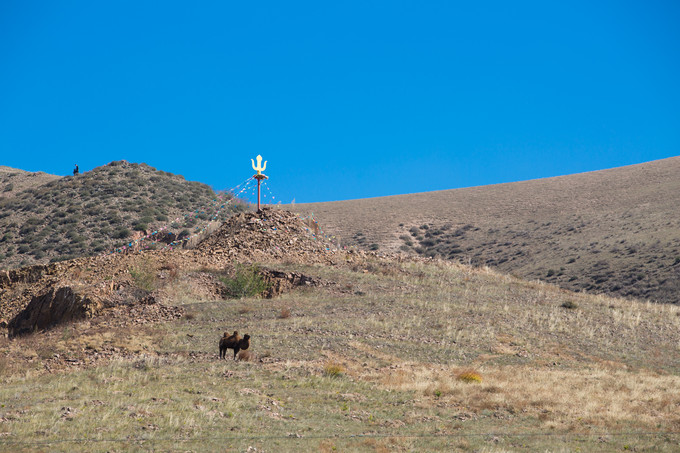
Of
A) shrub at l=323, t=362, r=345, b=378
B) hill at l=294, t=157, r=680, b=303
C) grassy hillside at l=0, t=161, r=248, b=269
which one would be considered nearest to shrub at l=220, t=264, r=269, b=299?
shrub at l=323, t=362, r=345, b=378

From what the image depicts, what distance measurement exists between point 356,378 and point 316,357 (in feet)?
7.00

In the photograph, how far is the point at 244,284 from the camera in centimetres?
2792

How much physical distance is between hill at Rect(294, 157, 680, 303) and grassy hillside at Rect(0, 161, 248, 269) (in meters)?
21.1

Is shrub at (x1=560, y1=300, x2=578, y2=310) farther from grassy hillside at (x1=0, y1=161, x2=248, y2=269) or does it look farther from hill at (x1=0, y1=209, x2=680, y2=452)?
grassy hillside at (x1=0, y1=161, x2=248, y2=269)

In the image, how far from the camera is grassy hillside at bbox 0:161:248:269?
48656 millimetres

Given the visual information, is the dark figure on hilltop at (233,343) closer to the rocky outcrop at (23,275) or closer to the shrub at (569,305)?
the rocky outcrop at (23,275)

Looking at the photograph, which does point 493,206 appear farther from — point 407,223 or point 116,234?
point 116,234

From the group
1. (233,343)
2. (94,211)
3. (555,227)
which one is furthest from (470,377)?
(555,227)

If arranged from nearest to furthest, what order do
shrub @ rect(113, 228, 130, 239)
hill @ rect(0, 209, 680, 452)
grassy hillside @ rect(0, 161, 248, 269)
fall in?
hill @ rect(0, 209, 680, 452)
grassy hillside @ rect(0, 161, 248, 269)
shrub @ rect(113, 228, 130, 239)

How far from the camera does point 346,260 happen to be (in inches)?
1356

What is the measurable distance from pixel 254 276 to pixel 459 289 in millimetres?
9813

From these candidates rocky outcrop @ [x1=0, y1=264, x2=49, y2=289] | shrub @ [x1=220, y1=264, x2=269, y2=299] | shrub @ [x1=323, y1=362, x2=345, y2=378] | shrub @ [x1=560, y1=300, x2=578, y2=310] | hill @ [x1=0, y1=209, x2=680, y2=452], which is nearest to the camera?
hill @ [x1=0, y1=209, x2=680, y2=452]

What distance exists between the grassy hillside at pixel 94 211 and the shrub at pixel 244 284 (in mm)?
20602

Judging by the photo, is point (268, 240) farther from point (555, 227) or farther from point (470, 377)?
point (555, 227)
